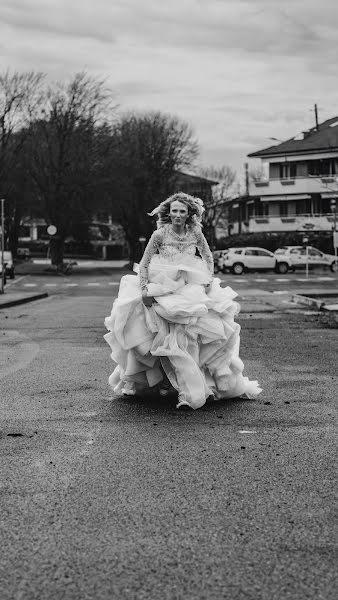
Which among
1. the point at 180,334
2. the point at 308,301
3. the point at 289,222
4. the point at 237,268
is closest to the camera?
the point at 180,334

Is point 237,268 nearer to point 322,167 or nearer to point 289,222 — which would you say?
point 289,222

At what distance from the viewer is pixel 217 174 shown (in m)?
109

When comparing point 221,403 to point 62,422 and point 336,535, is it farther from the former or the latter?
point 336,535

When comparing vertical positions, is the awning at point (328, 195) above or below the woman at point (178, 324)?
above

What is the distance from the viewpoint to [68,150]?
2758 inches

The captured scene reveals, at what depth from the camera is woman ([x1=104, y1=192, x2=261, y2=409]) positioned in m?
8.41

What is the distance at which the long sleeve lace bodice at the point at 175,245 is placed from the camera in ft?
29.2

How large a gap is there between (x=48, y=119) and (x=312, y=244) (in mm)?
22739

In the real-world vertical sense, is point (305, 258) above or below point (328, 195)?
below

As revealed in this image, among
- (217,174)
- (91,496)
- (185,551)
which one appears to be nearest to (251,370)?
(91,496)

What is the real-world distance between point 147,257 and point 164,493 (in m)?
3.80

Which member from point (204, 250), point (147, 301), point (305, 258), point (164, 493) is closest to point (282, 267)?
point (305, 258)

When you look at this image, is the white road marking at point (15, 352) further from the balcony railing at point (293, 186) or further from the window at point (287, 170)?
the window at point (287, 170)

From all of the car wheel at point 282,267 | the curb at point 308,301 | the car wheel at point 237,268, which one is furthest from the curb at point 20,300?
the car wheel at point 282,267
